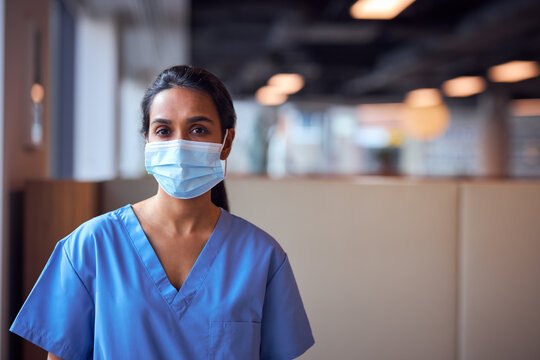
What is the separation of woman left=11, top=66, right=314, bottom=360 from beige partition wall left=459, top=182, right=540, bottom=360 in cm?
Answer: 84

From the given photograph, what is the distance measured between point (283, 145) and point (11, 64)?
9365 mm

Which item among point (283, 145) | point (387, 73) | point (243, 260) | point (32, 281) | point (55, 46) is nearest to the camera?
point (243, 260)

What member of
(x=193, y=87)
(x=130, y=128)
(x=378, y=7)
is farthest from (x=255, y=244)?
(x=130, y=128)

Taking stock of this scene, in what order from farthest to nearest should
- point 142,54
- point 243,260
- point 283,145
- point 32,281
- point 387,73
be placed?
point 283,145, point 387,73, point 142,54, point 32,281, point 243,260

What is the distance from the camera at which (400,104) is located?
11062mm

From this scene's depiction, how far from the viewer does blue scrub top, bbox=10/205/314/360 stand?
1.08m

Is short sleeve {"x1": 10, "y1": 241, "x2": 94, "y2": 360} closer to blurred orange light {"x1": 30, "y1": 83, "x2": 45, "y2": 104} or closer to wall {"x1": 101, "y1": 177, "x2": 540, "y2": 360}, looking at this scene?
wall {"x1": 101, "y1": 177, "x2": 540, "y2": 360}

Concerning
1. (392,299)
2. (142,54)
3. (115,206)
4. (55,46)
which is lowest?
(392,299)

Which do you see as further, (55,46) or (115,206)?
(55,46)

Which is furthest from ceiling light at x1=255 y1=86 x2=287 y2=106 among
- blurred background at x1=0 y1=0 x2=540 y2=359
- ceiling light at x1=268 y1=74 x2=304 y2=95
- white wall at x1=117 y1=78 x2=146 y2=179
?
white wall at x1=117 y1=78 x2=146 y2=179

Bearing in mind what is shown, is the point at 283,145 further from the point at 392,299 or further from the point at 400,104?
A: the point at 392,299

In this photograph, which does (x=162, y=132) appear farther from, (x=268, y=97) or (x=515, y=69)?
(x=268, y=97)

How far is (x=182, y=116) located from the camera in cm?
116

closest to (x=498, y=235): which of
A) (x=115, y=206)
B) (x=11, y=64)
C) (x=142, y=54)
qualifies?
(x=115, y=206)
